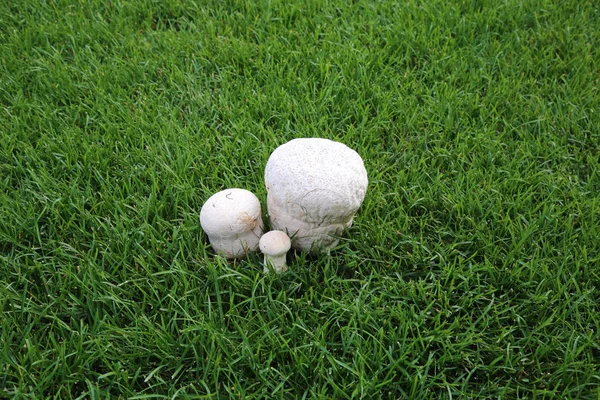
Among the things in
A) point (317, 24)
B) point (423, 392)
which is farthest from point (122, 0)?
point (423, 392)

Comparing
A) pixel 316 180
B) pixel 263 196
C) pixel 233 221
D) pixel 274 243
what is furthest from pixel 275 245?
pixel 263 196

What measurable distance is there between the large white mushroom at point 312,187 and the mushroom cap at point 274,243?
0.23 feet

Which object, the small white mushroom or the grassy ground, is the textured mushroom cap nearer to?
the small white mushroom

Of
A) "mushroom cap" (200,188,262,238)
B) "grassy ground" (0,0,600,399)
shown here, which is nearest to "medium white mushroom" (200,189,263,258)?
"mushroom cap" (200,188,262,238)

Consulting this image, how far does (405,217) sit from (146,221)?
115cm

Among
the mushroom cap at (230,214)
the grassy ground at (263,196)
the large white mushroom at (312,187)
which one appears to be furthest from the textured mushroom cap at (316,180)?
the grassy ground at (263,196)

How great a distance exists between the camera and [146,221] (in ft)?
7.88

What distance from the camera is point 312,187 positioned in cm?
201

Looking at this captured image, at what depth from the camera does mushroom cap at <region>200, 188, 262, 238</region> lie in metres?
2.11

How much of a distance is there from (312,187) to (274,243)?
0.27 m

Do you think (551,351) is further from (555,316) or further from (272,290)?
(272,290)

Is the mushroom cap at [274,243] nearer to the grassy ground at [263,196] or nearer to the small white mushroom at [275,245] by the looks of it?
the small white mushroom at [275,245]

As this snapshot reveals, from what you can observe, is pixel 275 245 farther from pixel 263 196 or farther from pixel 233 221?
pixel 263 196

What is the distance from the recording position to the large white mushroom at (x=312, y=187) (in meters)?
2.02
